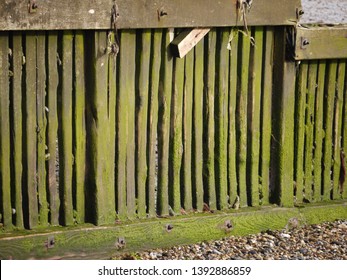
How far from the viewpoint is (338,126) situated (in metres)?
7.74

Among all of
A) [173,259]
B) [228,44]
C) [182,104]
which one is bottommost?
[173,259]

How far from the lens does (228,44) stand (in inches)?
278

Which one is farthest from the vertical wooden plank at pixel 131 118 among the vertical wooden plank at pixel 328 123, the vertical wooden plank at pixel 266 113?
the vertical wooden plank at pixel 328 123

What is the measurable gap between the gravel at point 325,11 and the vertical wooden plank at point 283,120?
6182 millimetres

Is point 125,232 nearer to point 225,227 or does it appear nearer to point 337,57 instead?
point 225,227

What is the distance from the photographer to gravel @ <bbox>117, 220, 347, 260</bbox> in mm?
6922

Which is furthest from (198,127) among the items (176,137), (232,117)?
(232,117)

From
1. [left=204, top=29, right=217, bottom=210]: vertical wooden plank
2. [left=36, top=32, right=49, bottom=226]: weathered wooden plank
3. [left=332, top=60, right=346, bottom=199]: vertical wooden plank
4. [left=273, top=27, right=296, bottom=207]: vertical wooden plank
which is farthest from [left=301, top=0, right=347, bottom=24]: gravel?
[left=36, top=32, right=49, bottom=226]: weathered wooden plank

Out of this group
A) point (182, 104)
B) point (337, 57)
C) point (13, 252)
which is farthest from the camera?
point (337, 57)

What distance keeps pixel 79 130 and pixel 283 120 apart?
1.72 m

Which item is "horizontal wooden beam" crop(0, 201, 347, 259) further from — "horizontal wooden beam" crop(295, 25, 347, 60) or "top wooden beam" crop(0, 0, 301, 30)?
"top wooden beam" crop(0, 0, 301, 30)

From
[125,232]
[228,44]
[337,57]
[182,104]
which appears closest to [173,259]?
[125,232]

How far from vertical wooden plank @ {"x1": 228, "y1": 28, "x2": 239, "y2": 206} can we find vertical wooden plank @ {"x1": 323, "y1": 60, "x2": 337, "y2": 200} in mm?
871

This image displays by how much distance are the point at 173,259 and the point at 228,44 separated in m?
1.66
